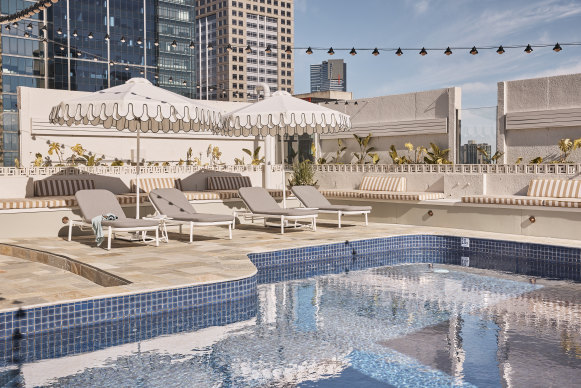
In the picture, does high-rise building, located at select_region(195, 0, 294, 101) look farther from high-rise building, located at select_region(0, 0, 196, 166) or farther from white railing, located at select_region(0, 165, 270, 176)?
white railing, located at select_region(0, 165, 270, 176)

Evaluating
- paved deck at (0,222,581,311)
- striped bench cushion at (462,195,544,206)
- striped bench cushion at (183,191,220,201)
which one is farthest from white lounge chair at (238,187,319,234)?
striped bench cushion at (462,195,544,206)

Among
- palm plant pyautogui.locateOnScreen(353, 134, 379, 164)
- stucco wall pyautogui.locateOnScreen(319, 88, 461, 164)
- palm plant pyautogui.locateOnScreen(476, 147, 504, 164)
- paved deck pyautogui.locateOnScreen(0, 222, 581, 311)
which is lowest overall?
paved deck pyautogui.locateOnScreen(0, 222, 581, 311)

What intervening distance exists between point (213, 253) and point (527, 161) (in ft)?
37.3

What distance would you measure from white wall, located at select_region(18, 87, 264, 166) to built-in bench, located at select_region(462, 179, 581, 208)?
1191cm

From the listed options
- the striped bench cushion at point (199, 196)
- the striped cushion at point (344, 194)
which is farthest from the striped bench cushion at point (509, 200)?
the striped bench cushion at point (199, 196)

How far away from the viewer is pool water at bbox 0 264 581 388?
4.24 meters

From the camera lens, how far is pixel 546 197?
11789 mm

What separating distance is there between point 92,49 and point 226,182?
221 ft

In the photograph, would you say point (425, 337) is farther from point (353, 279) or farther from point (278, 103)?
point (278, 103)

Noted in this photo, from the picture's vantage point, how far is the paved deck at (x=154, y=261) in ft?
18.9

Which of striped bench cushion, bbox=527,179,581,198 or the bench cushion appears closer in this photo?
striped bench cushion, bbox=527,179,581,198

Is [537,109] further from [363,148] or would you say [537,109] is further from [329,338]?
[329,338]

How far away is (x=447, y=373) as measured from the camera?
4.32 metres

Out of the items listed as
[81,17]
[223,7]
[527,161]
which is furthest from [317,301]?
[223,7]
